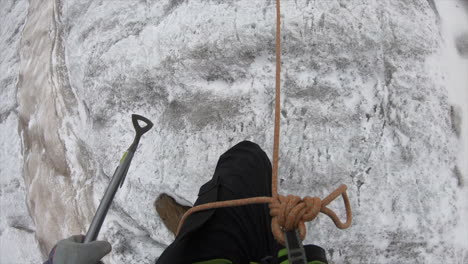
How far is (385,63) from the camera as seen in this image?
3.10ft

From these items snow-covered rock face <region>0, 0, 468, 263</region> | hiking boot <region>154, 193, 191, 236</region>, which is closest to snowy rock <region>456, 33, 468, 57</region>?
snow-covered rock face <region>0, 0, 468, 263</region>

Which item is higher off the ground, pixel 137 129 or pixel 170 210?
pixel 137 129

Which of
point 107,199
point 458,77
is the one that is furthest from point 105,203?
point 458,77

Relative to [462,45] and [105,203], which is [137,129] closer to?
[105,203]

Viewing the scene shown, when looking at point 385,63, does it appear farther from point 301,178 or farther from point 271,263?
point 271,263

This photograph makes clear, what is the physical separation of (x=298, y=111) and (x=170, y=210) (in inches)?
18.1

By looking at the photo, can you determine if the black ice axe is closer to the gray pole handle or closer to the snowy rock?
the gray pole handle

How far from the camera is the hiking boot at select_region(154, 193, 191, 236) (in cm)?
97

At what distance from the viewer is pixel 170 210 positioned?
0.98 meters

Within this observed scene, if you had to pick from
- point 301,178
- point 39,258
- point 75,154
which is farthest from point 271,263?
point 39,258

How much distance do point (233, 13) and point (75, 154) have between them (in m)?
0.69

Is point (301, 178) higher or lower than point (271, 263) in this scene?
lower

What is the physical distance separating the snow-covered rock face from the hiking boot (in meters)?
0.02

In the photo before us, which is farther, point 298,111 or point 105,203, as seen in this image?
point 298,111
